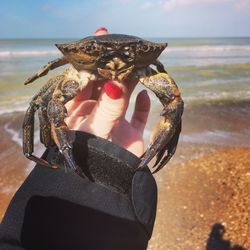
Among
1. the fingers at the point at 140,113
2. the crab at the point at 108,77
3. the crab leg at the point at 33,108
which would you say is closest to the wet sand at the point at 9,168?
the crab leg at the point at 33,108

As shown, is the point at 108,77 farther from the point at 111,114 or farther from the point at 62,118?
the point at 62,118

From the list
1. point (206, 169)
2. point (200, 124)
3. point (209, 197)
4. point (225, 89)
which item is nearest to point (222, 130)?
point (200, 124)

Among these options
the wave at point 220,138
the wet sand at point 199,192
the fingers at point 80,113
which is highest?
the fingers at point 80,113

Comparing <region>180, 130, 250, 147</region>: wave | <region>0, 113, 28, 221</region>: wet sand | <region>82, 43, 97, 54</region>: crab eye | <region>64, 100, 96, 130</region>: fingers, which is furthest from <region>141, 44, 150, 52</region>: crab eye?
<region>180, 130, 250, 147</region>: wave

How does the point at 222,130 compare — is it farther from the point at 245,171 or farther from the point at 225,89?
the point at 225,89

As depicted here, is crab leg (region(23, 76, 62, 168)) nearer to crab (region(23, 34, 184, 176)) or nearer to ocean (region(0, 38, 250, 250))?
crab (region(23, 34, 184, 176))

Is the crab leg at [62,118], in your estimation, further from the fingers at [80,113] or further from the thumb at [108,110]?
the fingers at [80,113]

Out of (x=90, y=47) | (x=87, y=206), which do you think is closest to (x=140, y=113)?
(x=90, y=47)
